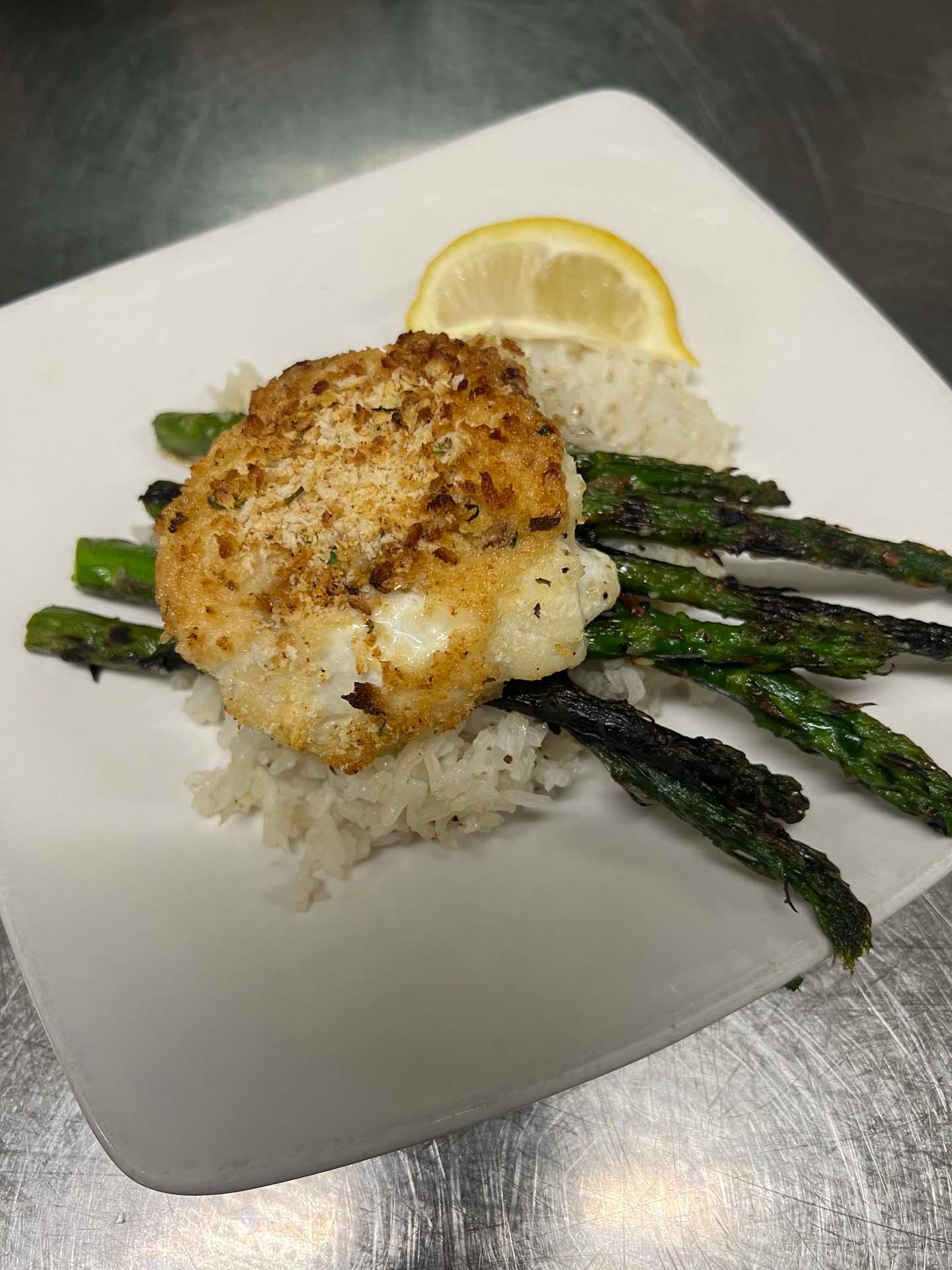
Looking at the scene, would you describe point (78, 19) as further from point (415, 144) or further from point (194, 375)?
point (194, 375)

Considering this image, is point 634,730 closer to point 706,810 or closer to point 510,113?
point 706,810

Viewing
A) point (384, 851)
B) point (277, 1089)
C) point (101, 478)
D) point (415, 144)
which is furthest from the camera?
point (415, 144)

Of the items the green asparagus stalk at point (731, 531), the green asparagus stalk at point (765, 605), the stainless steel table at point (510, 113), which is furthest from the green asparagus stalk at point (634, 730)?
the stainless steel table at point (510, 113)

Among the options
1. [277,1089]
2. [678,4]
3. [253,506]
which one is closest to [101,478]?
[253,506]

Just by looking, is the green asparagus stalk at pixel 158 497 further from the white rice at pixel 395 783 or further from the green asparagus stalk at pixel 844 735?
the green asparagus stalk at pixel 844 735

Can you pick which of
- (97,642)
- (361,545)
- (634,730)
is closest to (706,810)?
(634,730)

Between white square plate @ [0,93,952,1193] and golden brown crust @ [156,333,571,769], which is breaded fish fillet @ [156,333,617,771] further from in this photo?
white square plate @ [0,93,952,1193]

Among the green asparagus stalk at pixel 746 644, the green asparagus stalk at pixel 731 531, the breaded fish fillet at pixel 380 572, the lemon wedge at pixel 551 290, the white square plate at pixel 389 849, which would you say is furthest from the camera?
the lemon wedge at pixel 551 290

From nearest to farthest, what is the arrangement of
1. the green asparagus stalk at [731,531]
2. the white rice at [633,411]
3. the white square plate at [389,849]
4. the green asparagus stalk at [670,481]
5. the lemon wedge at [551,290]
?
→ the white square plate at [389,849], the green asparagus stalk at [731,531], the green asparagus stalk at [670,481], the white rice at [633,411], the lemon wedge at [551,290]
